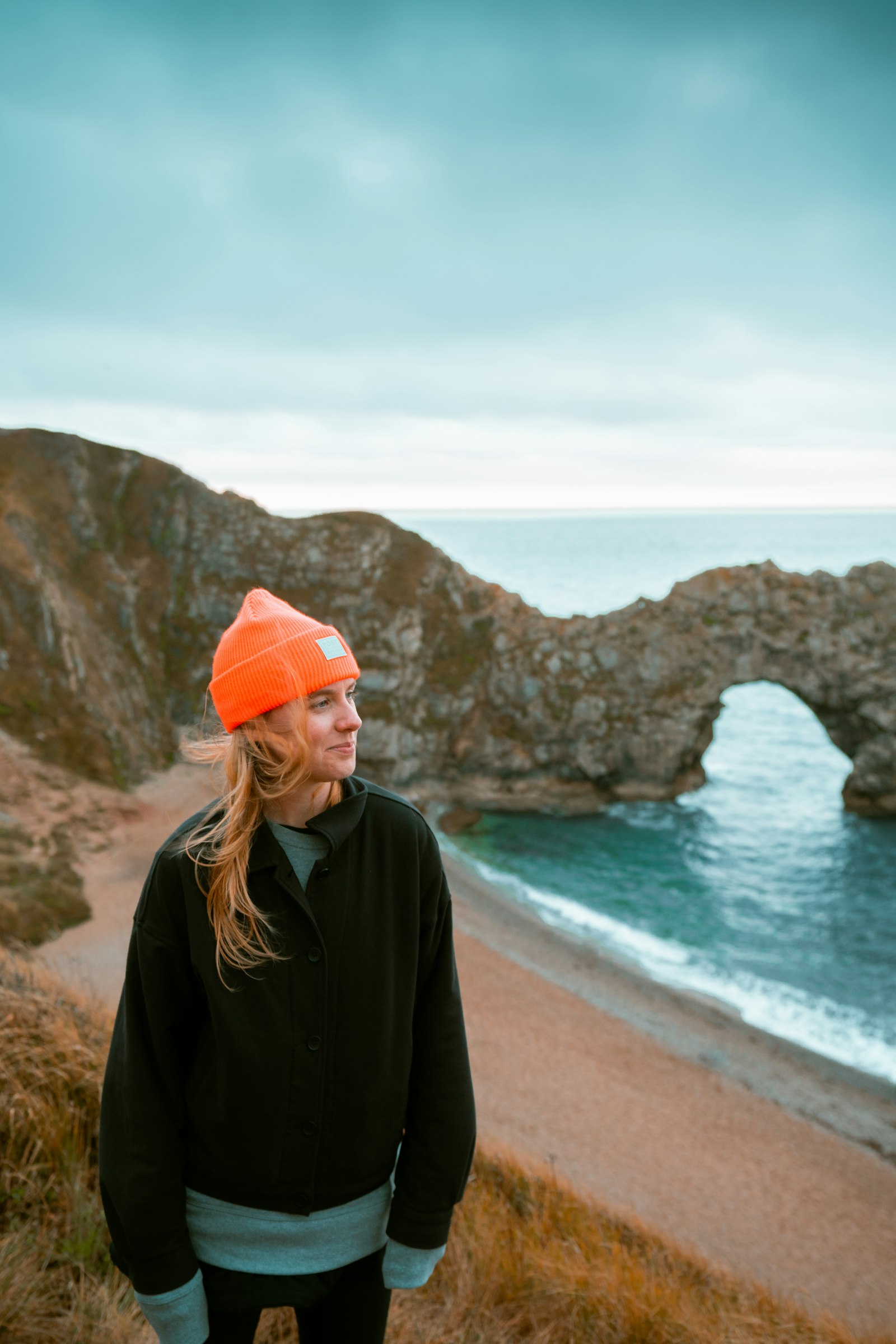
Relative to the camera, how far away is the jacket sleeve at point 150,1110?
2.15m

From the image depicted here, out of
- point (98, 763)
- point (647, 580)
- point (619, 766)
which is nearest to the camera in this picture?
point (98, 763)

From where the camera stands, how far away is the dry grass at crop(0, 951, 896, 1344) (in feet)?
12.0

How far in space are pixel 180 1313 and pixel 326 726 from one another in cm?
167

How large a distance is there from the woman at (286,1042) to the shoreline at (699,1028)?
50.8 ft

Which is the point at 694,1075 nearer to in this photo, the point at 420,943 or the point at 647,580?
the point at 420,943

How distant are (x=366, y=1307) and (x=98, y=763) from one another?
83.9 feet

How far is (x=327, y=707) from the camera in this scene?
2359 millimetres

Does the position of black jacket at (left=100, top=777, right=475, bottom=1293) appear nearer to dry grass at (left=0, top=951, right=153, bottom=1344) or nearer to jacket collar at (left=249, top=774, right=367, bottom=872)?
jacket collar at (left=249, top=774, right=367, bottom=872)

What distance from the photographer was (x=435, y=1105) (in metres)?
2.41

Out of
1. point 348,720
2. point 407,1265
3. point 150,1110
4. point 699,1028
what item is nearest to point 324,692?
point 348,720

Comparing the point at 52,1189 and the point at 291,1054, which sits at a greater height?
the point at 291,1054

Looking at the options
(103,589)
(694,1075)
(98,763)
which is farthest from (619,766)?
(103,589)

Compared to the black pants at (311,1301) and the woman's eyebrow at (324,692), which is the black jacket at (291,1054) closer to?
the black pants at (311,1301)

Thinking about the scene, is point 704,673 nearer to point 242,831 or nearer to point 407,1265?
point 407,1265
